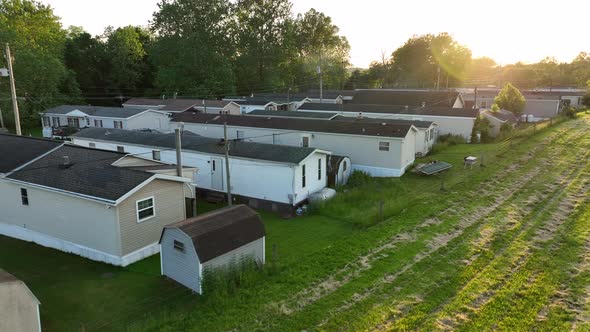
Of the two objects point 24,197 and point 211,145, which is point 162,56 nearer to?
point 211,145

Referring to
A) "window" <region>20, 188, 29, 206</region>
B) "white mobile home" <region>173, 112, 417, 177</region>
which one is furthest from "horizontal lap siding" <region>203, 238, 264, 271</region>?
"white mobile home" <region>173, 112, 417, 177</region>

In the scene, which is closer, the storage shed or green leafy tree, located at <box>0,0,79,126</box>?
the storage shed

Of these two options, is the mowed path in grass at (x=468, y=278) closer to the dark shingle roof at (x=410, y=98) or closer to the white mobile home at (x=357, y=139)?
the white mobile home at (x=357, y=139)

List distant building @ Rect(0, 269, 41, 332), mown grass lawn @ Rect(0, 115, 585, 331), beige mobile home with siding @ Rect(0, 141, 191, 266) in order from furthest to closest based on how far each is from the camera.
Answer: beige mobile home with siding @ Rect(0, 141, 191, 266)
mown grass lawn @ Rect(0, 115, 585, 331)
distant building @ Rect(0, 269, 41, 332)

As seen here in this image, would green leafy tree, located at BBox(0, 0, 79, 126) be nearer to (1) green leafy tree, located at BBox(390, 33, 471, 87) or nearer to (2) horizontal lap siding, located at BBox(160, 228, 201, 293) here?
(2) horizontal lap siding, located at BBox(160, 228, 201, 293)

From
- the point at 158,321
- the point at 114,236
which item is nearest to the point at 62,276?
the point at 114,236

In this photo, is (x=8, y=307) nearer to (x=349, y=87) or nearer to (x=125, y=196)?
(x=125, y=196)
